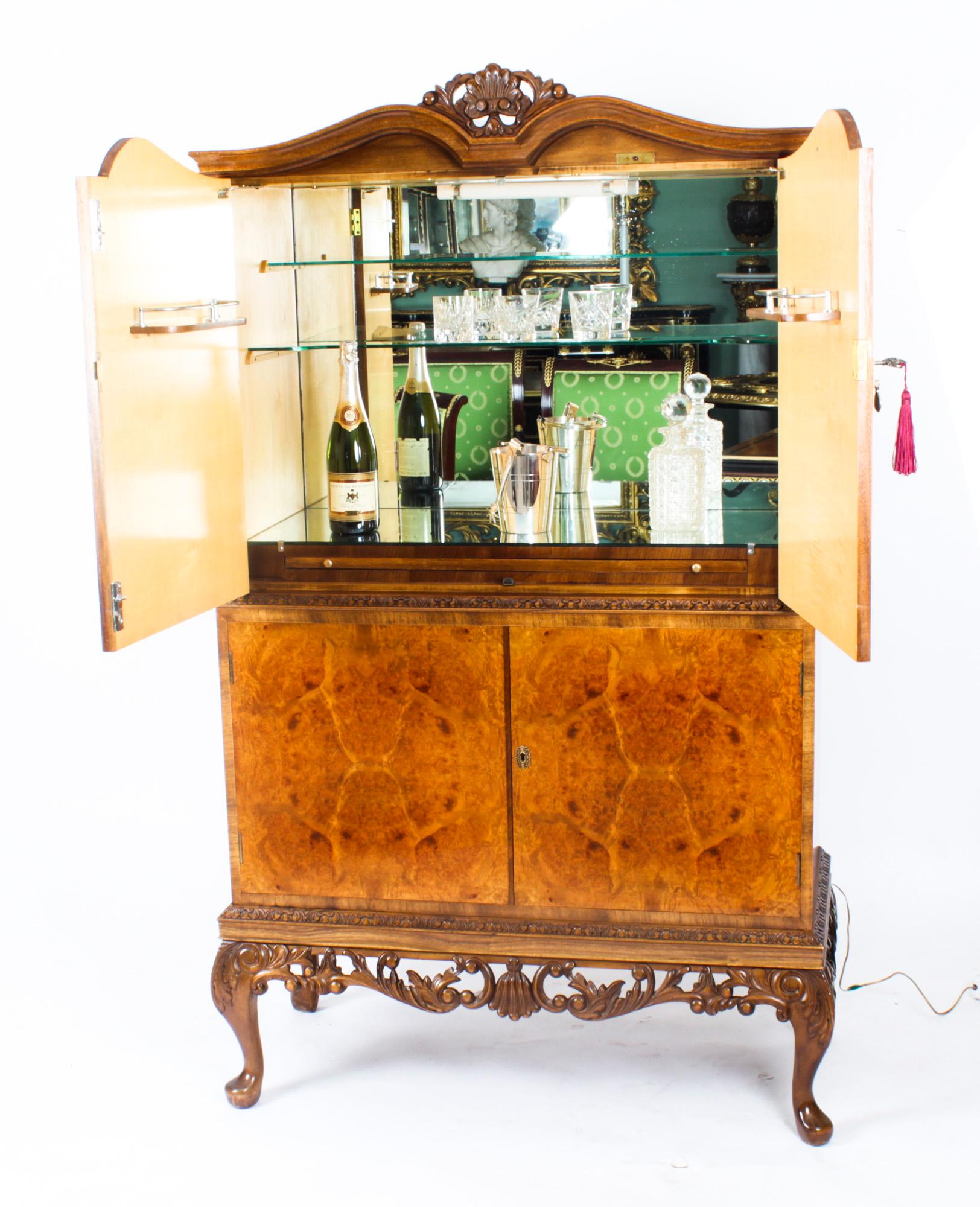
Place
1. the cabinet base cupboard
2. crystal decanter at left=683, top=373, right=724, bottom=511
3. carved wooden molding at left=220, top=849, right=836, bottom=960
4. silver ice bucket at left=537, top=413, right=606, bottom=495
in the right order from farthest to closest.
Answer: silver ice bucket at left=537, top=413, right=606, bottom=495 → crystal decanter at left=683, top=373, right=724, bottom=511 → carved wooden molding at left=220, top=849, right=836, bottom=960 → the cabinet base cupboard

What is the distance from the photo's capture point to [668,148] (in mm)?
2527

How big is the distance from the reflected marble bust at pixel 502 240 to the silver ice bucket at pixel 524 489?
343 millimetres

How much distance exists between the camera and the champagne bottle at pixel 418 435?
3016mm

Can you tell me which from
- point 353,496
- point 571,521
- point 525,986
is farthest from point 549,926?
point 353,496

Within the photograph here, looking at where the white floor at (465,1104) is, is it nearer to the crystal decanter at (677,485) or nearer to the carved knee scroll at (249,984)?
the carved knee scroll at (249,984)


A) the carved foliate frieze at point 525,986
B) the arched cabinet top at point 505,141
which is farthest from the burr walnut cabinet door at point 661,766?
the arched cabinet top at point 505,141

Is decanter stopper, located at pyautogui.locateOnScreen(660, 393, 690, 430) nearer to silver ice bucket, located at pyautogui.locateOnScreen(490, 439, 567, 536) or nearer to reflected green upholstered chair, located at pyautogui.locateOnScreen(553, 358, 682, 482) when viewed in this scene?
reflected green upholstered chair, located at pyautogui.locateOnScreen(553, 358, 682, 482)

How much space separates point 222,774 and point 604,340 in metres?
1.69

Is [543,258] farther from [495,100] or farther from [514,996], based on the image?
[514,996]

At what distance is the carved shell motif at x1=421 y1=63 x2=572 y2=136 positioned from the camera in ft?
8.30

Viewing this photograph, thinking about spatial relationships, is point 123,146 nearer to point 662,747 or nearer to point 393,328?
point 393,328

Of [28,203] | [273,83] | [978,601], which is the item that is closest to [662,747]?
[978,601]

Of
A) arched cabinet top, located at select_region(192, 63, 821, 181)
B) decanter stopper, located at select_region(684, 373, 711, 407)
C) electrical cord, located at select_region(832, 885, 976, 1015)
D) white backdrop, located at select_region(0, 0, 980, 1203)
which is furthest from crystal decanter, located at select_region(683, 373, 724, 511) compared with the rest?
electrical cord, located at select_region(832, 885, 976, 1015)

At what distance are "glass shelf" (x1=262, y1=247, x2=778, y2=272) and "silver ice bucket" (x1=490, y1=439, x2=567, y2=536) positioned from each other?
0.36 m
